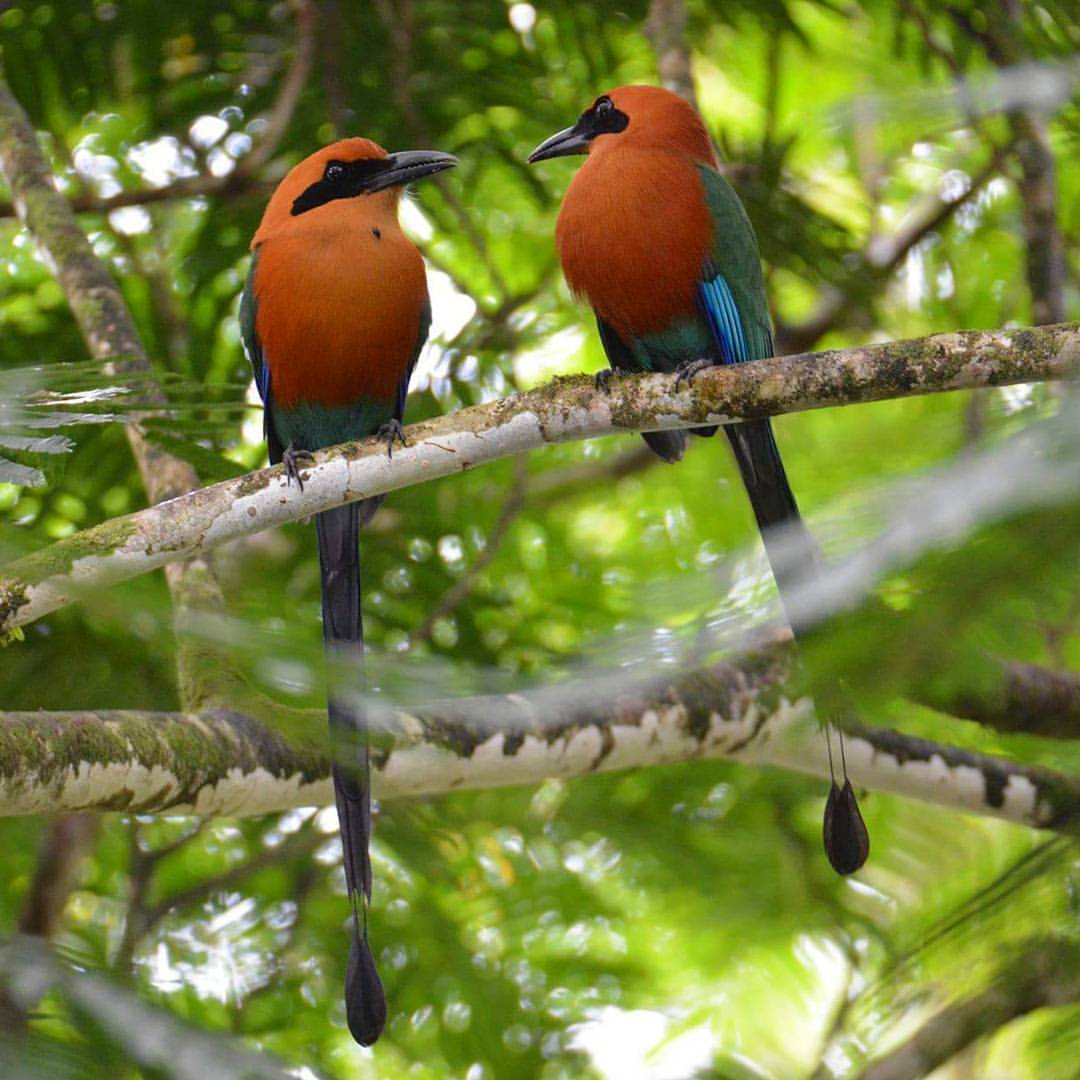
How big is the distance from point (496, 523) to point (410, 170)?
1.13 meters

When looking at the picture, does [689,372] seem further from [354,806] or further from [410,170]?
[410,170]

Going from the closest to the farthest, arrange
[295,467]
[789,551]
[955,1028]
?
[789,551]
[295,467]
[955,1028]

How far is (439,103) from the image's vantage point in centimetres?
451

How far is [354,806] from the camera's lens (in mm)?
2613

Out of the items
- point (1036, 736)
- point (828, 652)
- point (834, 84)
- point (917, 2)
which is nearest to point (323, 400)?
point (1036, 736)

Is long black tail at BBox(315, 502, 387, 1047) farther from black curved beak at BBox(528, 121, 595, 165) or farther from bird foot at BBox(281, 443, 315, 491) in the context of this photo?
black curved beak at BBox(528, 121, 595, 165)

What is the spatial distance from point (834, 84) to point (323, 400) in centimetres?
297

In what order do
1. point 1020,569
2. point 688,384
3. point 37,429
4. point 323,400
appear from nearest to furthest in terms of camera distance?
point 1020,569 → point 37,429 → point 688,384 → point 323,400

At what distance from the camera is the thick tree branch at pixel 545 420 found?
6.39 ft

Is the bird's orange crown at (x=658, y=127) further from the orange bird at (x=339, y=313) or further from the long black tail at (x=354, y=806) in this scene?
the long black tail at (x=354, y=806)

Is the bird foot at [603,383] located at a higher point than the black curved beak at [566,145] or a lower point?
higher

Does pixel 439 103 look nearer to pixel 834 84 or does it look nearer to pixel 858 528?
pixel 834 84

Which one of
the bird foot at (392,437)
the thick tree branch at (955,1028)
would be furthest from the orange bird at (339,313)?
the thick tree branch at (955,1028)

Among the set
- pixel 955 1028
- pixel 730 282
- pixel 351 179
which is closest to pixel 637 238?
pixel 730 282
